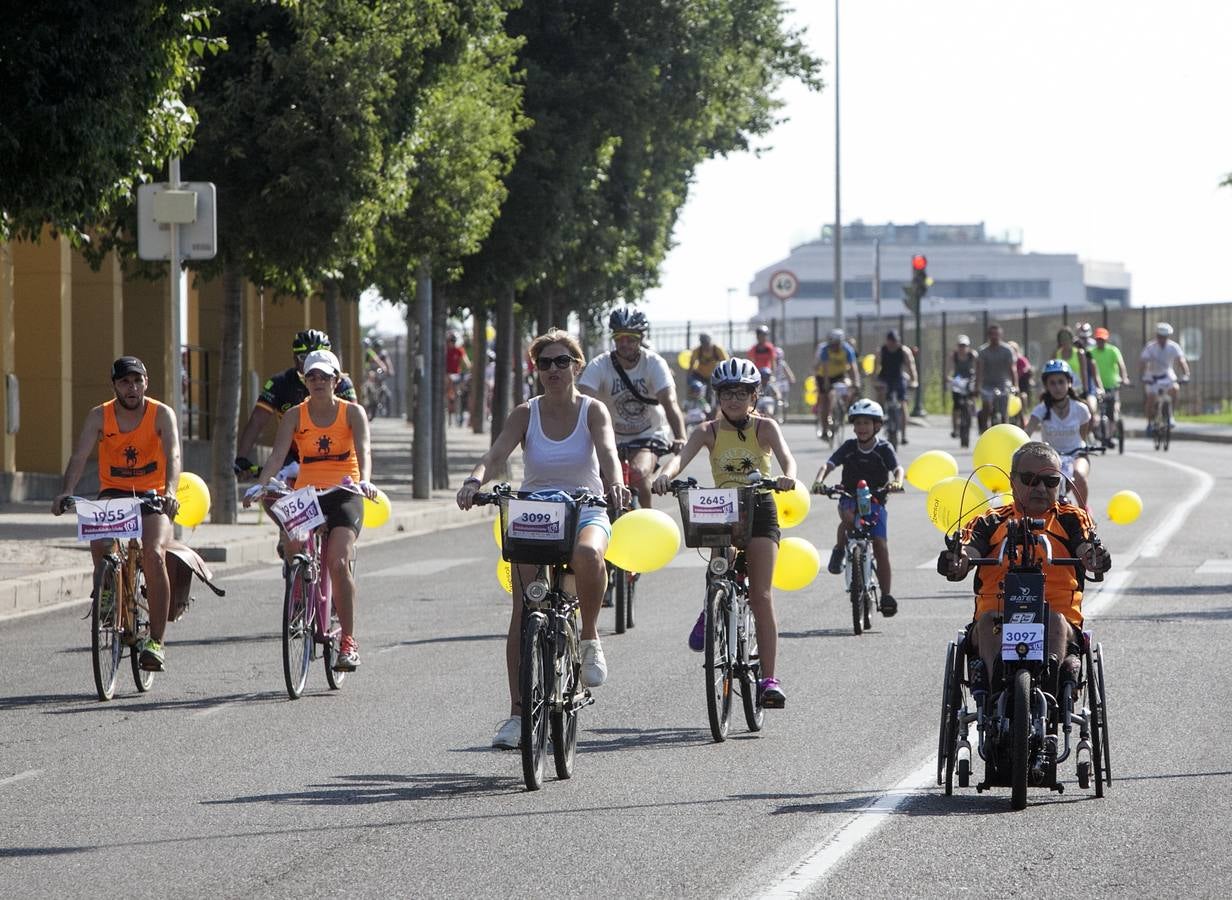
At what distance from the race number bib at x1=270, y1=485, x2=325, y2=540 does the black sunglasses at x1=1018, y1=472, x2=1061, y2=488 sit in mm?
4551

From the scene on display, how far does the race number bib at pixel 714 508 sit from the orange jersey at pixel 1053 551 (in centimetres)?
194

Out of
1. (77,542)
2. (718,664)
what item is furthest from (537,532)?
(77,542)

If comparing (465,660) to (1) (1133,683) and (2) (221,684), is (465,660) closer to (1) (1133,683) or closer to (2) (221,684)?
(2) (221,684)

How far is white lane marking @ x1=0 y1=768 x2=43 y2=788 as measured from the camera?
9281 mm

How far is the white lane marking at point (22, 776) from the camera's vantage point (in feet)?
30.5

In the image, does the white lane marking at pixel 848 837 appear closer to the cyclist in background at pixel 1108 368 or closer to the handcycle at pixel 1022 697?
the handcycle at pixel 1022 697

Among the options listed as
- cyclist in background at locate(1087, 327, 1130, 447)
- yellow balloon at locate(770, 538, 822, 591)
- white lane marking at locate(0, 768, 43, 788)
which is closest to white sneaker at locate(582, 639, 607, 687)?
white lane marking at locate(0, 768, 43, 788)

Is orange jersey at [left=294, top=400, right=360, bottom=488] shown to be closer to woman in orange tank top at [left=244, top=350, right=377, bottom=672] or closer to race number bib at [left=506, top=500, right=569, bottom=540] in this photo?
woman in orange tank top at [left=244, top=350, right=377, bottom=672]

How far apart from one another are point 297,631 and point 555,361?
9.40 ft

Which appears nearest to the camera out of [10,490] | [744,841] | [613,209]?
[744,841]

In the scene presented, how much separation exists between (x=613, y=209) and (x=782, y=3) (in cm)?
454

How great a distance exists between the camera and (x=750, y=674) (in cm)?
1054

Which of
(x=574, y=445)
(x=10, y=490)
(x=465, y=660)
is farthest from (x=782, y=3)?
(x=574, y=445)

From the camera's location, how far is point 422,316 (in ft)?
91.7
